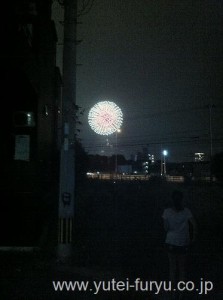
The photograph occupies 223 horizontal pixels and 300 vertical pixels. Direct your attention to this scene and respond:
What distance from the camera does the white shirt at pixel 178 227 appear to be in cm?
720

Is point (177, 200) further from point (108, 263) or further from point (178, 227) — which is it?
point (108, 263)

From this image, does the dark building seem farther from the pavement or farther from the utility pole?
the pavement

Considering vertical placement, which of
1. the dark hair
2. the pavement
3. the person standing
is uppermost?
the dark hair

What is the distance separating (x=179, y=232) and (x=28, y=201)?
26.8ft

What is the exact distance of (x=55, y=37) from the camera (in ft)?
74.3

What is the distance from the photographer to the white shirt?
7195mm

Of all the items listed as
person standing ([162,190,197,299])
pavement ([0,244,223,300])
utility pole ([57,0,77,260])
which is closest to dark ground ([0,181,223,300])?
pavement ([0,244,223,300])

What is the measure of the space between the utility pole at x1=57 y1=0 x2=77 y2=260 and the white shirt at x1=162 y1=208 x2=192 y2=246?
3456mm

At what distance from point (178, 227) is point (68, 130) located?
4.04m

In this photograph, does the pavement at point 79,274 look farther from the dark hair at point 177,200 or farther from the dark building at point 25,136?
the dark building at point 25,136

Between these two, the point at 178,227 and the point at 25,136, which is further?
the point at 25,136

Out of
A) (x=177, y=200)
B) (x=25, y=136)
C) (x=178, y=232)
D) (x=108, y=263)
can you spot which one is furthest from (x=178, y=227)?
(x=25, y=136)

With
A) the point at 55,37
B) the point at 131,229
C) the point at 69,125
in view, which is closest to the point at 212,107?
the point at 55,37

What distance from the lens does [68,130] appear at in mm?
10406
